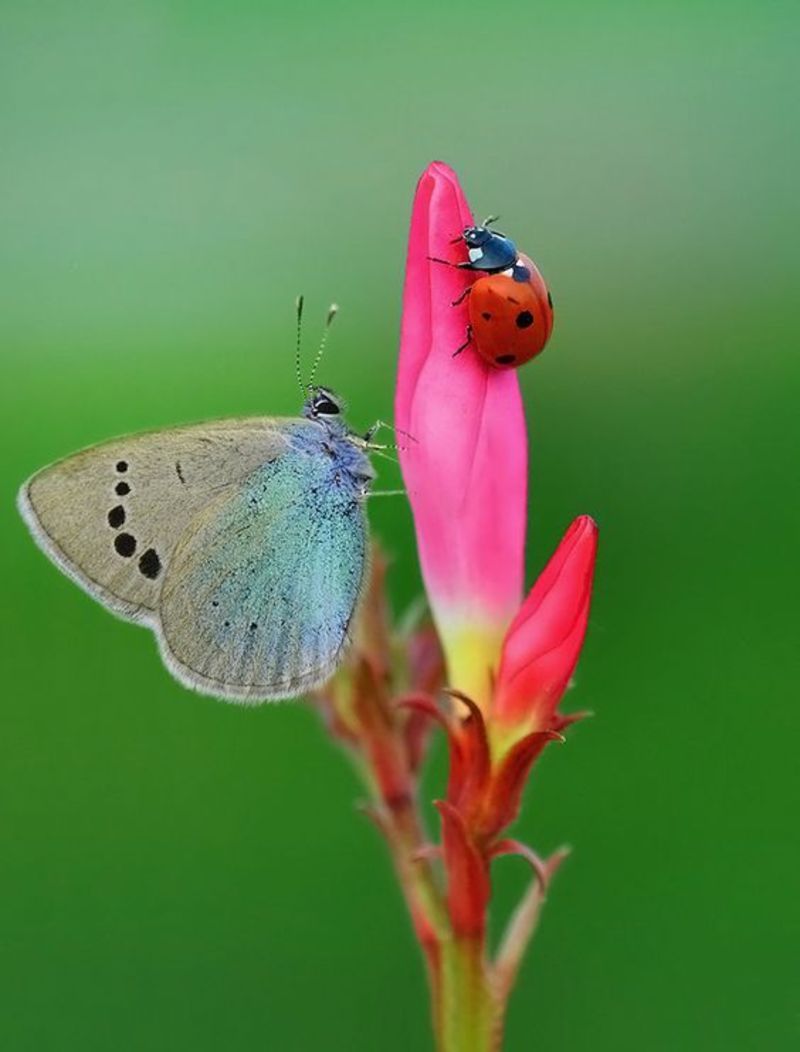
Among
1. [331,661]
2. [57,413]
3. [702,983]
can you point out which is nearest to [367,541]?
[331,661]

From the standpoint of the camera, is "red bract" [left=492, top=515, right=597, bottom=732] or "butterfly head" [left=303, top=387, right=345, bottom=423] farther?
"butterfly head" [left=303, top=387, right=345, bottom=423]

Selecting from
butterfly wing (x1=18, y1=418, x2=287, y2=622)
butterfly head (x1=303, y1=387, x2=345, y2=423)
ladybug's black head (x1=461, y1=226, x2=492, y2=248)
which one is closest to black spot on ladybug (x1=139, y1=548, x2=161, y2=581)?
butterfly wing (x1=18, y1=418, x2=287, y2=622)

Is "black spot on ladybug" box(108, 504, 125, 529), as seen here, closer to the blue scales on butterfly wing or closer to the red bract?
the blue scales on butterfly wing

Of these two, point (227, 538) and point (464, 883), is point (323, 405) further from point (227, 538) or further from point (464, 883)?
point (464, 883)

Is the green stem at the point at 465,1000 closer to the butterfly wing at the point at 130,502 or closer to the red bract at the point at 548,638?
the red bract at the point at 548,638

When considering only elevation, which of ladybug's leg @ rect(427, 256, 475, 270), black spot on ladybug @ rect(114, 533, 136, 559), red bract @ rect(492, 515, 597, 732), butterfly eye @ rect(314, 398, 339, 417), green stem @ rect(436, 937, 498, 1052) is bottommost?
green stem @ rect(436, 937, 498, 1052)

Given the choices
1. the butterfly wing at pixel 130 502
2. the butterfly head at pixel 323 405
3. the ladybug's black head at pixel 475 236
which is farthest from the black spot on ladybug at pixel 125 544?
the ladybug's black head at pixel 475 236

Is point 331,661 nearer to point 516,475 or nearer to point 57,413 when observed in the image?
point 516,475
